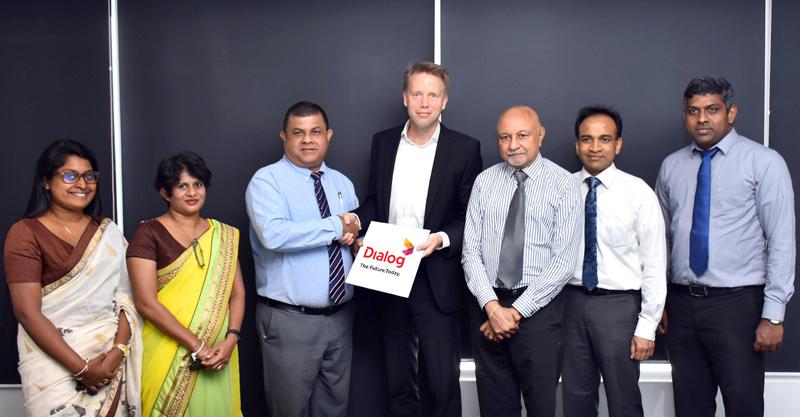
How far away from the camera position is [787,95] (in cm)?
317

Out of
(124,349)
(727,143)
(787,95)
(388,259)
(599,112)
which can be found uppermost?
(787,95)

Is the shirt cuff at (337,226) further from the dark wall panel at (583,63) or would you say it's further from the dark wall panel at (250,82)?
the dark wall panel at (583,63)

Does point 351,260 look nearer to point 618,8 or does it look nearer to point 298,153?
point 298,153

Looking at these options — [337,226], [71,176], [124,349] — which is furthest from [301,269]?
[71,176]

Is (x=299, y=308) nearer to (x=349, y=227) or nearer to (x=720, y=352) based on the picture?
(x=349, y=227)

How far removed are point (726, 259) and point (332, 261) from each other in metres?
1.62

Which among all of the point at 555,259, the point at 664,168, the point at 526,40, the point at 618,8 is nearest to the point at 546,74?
the point at 526,40

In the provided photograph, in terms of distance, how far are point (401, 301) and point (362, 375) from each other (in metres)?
0.78

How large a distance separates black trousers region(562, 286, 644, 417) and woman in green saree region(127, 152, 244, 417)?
4.53 ft

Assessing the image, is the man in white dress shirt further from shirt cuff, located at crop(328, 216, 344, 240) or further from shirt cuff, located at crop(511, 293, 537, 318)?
shirt cuff, located at crop(328, 216, 344, 240)

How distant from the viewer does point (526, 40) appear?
10.6 ft

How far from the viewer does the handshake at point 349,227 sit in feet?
8.77

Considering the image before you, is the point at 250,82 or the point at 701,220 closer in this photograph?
the point at 701,220

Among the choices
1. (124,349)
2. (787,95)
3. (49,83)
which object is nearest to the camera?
(124,349)
